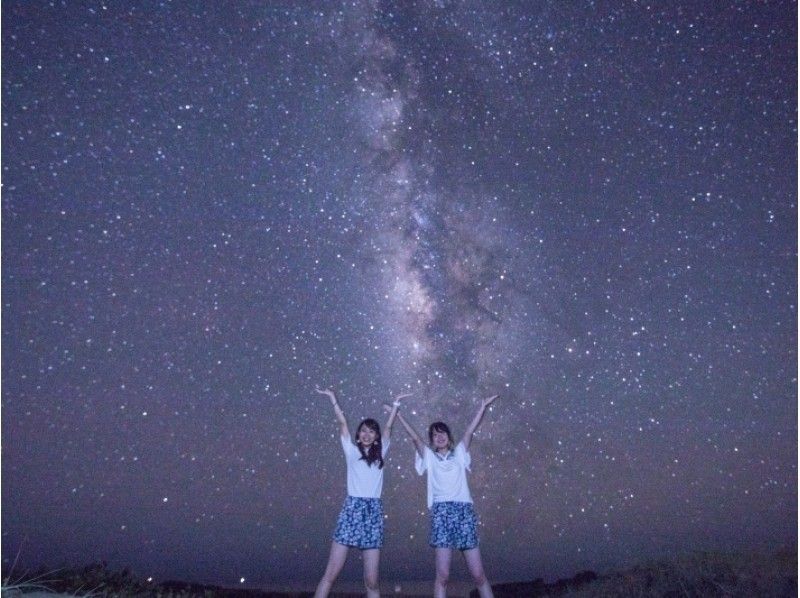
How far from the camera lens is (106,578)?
23.9ft

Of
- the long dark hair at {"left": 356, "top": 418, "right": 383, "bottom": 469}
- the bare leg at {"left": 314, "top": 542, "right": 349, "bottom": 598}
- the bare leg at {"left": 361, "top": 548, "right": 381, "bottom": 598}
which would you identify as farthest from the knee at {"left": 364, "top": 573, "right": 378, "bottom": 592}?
the long dark hair at {"left": 356, "top": 418, "right": 383, "bottom": 469}

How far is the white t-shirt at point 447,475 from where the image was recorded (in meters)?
6.05

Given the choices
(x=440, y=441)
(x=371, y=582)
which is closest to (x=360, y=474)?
(x=440, y=441)

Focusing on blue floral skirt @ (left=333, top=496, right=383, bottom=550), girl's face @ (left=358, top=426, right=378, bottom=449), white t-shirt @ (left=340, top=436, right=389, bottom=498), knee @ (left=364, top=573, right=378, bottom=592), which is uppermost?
girl's face @ (left=358, top=426, right=378, bottom=449)

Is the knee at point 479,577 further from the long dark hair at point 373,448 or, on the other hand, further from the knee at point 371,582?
the long dark hair at point 373,448

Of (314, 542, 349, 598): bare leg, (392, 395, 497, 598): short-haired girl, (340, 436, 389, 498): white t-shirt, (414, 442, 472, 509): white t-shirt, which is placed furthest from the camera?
(414, 442, 472, 509): white t-shirt

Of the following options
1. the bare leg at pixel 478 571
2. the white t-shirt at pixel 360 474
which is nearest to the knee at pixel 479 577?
the bare leg at pixel 478 571

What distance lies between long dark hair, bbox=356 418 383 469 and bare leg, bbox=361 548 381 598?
31.6 inches

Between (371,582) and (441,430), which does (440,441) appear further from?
(371,582)

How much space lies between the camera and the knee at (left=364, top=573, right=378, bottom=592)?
5547 millimetres

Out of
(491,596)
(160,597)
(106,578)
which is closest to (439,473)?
(491,596)

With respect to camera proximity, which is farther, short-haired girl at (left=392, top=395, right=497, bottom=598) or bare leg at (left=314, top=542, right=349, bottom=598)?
short-haired girl at (left=392, top=395, right=497, bottom=598)

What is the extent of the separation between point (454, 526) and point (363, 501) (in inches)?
36.5

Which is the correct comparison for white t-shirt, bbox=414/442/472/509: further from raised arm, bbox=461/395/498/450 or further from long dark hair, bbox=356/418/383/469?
long dark hair, bbox=356/418/383/469
